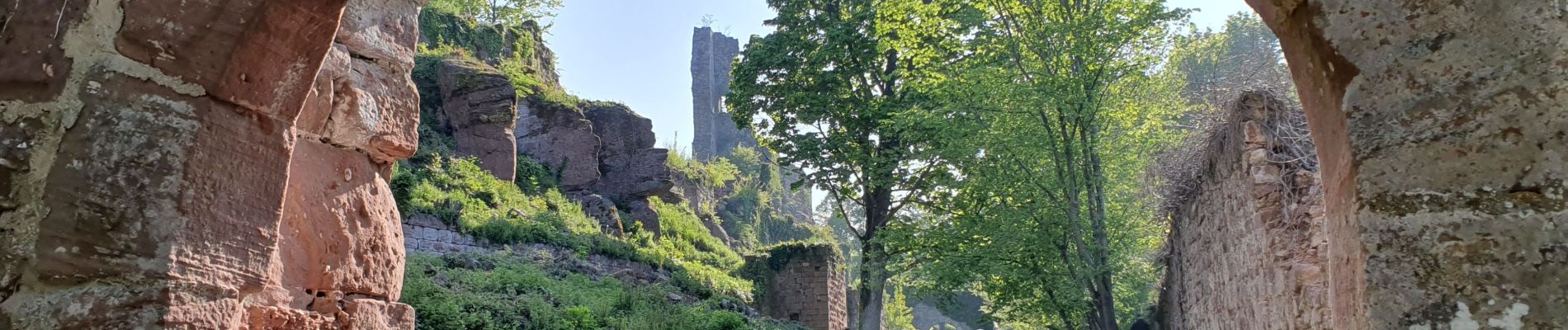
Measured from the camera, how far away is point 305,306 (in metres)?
3.36

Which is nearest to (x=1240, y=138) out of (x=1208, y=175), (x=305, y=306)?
(x=1208, y=175)

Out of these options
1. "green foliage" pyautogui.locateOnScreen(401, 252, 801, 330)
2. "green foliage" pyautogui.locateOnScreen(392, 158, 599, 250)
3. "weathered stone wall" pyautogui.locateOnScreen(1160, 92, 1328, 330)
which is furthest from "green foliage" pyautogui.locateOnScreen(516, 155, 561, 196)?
"weathered stone wall" pyautogui.locateOnScreen(1160, 92, 1328, 330)

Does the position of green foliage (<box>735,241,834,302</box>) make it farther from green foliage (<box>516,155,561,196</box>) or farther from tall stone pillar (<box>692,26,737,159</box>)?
tall stone pillar (<box>692,26,737,159</box>)

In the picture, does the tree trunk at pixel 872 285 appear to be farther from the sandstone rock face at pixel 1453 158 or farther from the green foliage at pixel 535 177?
the sandstone rock face at pixel 1453 158

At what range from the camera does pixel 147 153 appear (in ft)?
7.65

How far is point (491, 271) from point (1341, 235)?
44.0 feet

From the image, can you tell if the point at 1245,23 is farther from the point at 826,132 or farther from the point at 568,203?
the point at 568,203

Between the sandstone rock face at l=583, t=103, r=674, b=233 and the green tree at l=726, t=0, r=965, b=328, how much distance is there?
4120mm

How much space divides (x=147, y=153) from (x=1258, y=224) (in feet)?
21.0

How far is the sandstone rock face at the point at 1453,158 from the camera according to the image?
1.95 metres

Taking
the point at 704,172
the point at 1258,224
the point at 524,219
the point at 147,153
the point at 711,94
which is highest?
the point at 711,94

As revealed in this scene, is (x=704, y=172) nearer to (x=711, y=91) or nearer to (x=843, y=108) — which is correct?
(x=843, y=108)

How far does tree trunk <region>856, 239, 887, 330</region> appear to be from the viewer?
18.9 metres

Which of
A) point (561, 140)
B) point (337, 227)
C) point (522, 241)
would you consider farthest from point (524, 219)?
point (337, 227)
